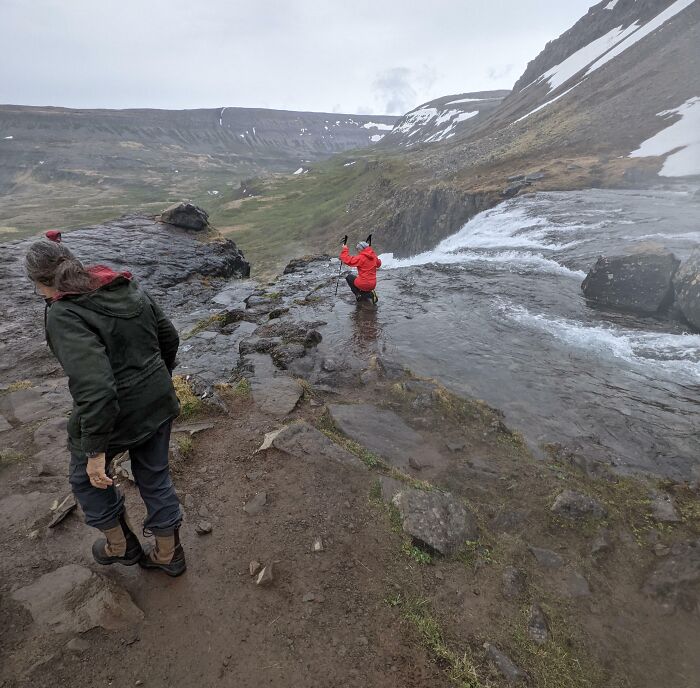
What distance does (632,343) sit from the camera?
40.0ft

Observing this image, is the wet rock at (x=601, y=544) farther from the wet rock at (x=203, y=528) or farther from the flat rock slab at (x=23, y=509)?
the flat rock slab at (x=23, y=509)

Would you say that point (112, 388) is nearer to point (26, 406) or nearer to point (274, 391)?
point (274, 391)

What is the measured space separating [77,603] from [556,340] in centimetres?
1258

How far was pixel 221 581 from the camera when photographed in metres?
4.70

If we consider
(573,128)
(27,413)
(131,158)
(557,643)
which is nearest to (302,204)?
(573,128)

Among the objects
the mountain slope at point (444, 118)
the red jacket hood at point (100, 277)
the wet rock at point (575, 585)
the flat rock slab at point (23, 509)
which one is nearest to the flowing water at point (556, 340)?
the wet rock at point (575, 585)

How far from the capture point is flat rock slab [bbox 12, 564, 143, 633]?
13.5 ft

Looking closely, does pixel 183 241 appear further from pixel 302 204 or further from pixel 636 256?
pixel 302 204

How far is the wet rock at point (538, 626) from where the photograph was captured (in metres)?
4.49

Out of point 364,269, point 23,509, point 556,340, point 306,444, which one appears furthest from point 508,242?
point 23,509

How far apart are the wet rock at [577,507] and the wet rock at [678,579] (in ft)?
2.97

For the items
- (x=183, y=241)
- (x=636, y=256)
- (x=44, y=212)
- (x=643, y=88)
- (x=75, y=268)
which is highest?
(x=643, y=88)

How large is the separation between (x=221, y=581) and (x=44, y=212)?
401ft

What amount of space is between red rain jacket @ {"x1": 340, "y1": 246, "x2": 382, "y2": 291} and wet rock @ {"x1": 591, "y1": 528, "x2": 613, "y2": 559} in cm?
1099
